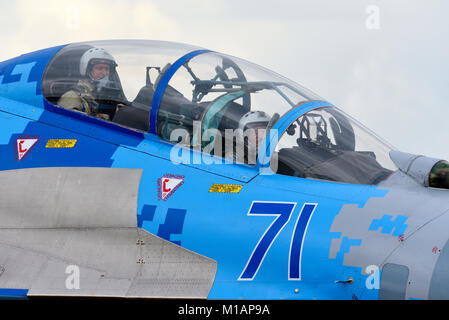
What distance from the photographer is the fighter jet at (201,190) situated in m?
5.57

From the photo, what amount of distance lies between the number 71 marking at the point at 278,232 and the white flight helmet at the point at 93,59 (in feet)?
8.26

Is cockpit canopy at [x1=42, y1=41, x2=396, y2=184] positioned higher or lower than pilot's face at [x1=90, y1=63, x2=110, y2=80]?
lower

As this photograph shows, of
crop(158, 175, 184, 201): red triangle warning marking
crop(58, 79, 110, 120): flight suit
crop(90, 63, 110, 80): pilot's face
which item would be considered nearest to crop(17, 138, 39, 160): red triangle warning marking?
crop(58, 79, 110, 120): flight suit

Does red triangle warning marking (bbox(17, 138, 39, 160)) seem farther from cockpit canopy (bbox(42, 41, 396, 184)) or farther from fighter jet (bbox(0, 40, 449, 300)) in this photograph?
cockpit canopy (bbox(42, 41, 396, 184))

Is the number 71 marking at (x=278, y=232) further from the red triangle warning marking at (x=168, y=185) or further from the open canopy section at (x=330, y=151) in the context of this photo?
the red triangle warning marking at (x=168, y=185)

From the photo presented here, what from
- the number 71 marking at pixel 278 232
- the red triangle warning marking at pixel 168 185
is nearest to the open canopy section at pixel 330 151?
the number 71 marking at pixel 278 232

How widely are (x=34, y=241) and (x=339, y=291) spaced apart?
9.30ft

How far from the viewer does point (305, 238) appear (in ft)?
18.5

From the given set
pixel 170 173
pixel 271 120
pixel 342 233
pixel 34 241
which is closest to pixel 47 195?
pixel 34 241

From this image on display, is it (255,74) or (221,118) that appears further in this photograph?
(255,74)

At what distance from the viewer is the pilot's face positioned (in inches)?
287

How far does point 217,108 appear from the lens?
6.65 m

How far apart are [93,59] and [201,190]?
2180 millimetres
